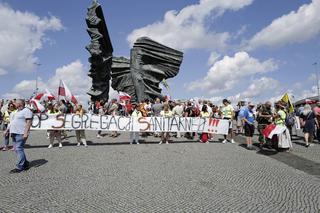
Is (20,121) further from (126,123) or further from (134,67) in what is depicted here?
(134,67)

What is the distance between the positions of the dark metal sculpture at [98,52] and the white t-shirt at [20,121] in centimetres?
1359

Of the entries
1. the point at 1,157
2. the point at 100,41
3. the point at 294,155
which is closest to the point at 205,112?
the point at 294,155

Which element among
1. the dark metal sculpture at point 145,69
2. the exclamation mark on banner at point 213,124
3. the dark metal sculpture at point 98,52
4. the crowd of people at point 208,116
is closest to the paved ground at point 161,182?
the crowd of people at point 208,116

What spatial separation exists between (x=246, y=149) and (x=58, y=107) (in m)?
7.68

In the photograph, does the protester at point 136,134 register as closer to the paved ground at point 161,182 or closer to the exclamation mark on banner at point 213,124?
the paved ground at point 161,182

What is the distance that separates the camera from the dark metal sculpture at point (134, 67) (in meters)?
21.8

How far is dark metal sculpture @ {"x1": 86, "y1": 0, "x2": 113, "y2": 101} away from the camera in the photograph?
68.4 feet

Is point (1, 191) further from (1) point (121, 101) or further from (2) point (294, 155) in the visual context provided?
(1) point (121, 101)

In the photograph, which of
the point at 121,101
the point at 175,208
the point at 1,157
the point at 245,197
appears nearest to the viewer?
the point at 175,208

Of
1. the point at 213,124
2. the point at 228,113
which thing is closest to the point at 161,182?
the point at 213,124

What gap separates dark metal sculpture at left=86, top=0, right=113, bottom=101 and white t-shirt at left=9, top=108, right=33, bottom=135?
13.6 m

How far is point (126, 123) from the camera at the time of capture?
12.5 meters

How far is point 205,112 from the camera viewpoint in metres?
13.8

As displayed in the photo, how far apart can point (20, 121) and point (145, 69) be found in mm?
15776
